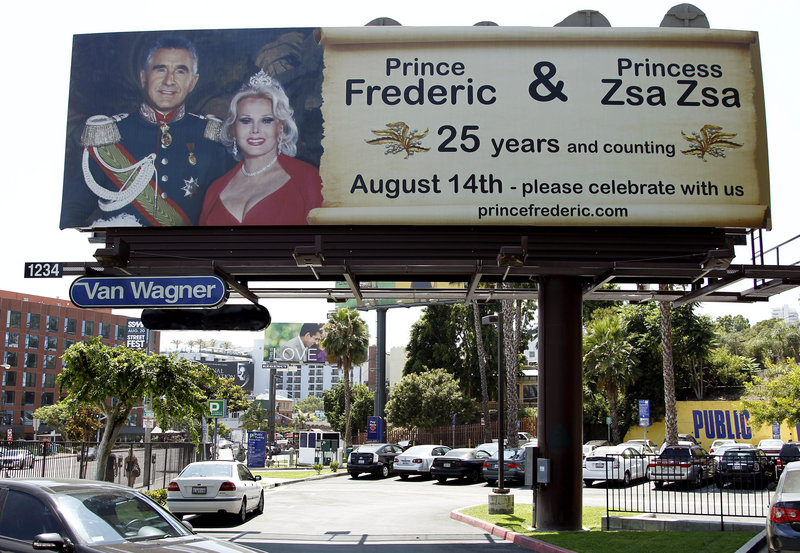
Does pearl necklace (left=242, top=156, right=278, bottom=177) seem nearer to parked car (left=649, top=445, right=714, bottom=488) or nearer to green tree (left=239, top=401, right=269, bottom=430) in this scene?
parked car (left=649, top=445, right=714, bottom=488)

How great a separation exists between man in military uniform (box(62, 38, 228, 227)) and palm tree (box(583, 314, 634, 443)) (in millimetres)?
35458

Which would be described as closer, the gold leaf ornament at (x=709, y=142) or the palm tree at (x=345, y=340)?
the gold leaf ornament at (x=709, y=142)

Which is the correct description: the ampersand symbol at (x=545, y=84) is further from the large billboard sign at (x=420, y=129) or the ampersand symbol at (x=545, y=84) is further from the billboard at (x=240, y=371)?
the billboard at (x=240, y=371)

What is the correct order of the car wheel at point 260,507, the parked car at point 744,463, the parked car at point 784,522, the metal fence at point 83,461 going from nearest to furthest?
the parked car at point 784,522, the car wheel at point 260,507, the metal fence at point 83,461, the parked car at point 744,463

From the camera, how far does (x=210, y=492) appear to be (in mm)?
16250

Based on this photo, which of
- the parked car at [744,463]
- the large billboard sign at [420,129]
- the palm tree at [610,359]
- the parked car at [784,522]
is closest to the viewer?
the parked car at [784,522]

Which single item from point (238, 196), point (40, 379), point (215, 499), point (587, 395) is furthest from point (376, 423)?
point (40, 379)

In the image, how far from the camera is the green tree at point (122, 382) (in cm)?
1616

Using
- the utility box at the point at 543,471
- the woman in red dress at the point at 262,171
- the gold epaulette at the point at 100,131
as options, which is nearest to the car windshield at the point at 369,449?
the utility box at the point at 543,471

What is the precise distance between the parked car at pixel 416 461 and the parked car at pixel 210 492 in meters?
16.6

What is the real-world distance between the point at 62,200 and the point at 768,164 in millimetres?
12945

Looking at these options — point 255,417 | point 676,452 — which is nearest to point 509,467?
point 676,452

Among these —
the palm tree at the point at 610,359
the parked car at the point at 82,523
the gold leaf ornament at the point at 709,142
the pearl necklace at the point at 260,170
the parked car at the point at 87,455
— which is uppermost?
the gold leaf ornament at the point at 709,142

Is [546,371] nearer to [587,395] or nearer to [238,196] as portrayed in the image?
[238,196]
